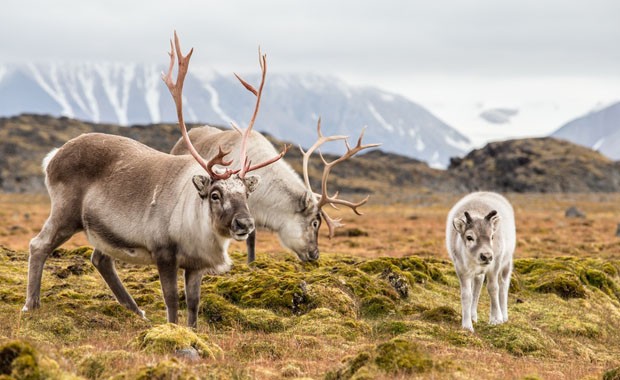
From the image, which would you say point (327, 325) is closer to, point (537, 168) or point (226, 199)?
point (226, 199)

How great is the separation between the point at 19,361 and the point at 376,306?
29.9 feet

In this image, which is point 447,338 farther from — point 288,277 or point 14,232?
point 14,232

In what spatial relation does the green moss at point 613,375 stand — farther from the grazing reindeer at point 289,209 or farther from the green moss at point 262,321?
the grazing reindeer at point 289,209

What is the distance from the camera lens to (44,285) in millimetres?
14820

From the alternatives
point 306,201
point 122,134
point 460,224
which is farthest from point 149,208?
point 122,134

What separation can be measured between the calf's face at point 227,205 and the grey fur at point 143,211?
0.02m

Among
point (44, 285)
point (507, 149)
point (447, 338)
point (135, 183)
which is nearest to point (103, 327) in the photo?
point (135, 183)

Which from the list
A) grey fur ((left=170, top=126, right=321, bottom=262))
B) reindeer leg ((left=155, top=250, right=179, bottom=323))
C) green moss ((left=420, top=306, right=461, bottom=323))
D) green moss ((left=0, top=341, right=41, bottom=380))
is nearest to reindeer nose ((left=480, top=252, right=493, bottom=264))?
green moss ((left=420, top=306, right=461, bottom=323))

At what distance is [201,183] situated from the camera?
11.4 metres

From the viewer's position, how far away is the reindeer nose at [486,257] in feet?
44.5

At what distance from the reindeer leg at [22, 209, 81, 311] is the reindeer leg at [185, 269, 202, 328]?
244 cm

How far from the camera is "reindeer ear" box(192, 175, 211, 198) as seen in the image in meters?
11.3

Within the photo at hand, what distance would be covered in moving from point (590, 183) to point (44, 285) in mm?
138769

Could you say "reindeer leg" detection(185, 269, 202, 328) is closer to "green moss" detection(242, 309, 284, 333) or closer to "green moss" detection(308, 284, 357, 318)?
"green moss" detection(242, 309, 284, 333)
